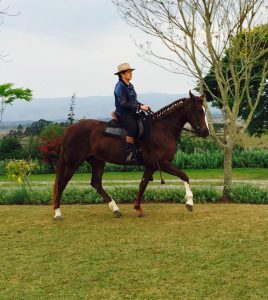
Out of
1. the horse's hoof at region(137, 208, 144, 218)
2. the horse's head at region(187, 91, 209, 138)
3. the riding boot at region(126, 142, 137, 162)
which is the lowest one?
the horse's hoof at region(137, 208, 144, 218)

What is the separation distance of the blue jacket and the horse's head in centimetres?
111

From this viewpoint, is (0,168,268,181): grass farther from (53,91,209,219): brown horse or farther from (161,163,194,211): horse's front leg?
(161,163,194,211): horse's front leg

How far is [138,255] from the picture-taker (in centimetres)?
795

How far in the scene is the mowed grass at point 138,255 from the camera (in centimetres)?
657

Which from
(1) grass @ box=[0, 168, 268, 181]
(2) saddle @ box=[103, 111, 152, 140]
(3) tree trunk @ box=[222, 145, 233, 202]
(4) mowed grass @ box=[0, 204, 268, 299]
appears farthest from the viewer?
(1) grass @ box=[0, 168, 268, 181]

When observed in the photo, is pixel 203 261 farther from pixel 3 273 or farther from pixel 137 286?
pixel 3 273

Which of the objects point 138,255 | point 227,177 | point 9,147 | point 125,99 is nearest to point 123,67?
point 125,99

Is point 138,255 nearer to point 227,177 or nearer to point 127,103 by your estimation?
point 127,103

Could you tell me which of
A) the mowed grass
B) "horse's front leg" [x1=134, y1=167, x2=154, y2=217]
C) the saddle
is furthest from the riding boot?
the mowed grass

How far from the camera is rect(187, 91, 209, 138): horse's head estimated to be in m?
10.1

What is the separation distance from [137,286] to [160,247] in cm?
166

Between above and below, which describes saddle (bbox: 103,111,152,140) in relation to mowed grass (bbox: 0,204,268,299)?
above

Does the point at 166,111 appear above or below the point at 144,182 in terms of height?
above

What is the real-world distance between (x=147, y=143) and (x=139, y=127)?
392mm
